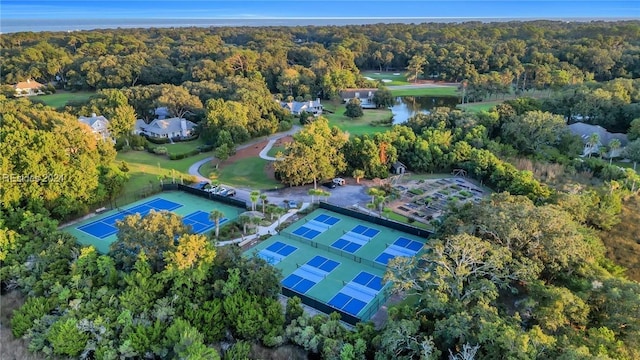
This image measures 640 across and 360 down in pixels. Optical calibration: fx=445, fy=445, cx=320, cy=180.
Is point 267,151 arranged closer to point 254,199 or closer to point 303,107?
point 254,199

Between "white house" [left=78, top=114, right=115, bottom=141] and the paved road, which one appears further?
"white house" [left=78, top=114, right=115, bottom=141]

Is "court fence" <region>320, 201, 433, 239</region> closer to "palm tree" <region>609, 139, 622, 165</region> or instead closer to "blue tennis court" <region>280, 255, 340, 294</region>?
"blue tennis court" <region>280, 255, 340, 294</region>

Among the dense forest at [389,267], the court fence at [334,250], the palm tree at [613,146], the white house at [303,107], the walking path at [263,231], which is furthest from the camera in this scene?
the white house at [303,107]

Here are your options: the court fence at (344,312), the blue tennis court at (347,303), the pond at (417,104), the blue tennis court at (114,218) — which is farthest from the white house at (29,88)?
the blue tennis court at (347,303)

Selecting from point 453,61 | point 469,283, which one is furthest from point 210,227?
point 453,61

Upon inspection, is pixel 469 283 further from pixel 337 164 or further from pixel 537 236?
pixel 337 164

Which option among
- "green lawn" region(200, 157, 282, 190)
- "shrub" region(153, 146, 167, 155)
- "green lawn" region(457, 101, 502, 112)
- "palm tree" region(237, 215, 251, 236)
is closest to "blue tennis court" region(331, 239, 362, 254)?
"palm tree" region(237, 215, 251, 236)

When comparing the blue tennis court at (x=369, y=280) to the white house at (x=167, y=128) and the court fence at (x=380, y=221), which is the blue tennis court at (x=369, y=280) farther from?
the white house at (x=167, y=128)

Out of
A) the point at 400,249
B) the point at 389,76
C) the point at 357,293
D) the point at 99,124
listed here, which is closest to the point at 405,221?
the point at 400,249
